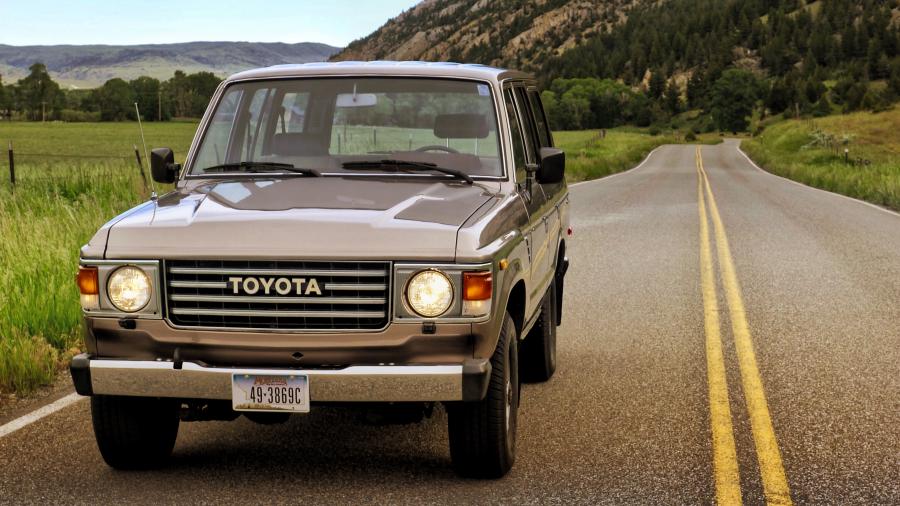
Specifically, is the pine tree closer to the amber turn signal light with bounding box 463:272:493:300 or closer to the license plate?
the amber turn signal light with bounding box 463:272:493:300

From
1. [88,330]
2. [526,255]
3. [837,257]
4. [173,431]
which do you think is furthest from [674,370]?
[837,257]

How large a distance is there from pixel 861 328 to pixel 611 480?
4762 millimetres

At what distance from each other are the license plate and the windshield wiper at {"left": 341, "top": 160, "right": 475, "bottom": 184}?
1.58 m

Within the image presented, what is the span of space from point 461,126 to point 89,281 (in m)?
2.21

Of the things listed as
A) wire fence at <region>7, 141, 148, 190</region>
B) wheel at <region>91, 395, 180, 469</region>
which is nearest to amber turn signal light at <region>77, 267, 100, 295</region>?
wheel at <region>91, 395, 180, 469</region>

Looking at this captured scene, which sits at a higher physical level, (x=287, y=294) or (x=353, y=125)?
(x=353, y=125)

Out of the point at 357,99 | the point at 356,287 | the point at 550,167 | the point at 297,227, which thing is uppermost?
the point at 357,99

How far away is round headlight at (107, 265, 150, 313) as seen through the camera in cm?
438

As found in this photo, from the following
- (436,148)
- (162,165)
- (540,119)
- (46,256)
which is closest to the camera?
(162,165)

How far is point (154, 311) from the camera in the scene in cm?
436

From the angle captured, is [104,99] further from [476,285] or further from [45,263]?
[476,285]

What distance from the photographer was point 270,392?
4270mm

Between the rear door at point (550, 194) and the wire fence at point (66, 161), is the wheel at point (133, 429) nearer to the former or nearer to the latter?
the rear door at point (550, 194)

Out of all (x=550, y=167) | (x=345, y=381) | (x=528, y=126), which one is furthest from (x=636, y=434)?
(x=528, y=126)
